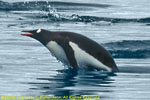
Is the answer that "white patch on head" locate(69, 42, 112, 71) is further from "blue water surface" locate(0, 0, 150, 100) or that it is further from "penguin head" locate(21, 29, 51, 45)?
"penguin head" locate(21, 29, 51, 45)

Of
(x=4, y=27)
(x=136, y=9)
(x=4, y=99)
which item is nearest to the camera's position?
(x=4, y=99)

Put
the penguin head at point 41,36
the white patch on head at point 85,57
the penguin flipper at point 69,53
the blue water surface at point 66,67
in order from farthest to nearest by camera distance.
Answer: the penguin head at point 41,36 < the white patch on head at point 85,57 < the penguin flipper at point 69,53 < the blue water surface at point 66,67

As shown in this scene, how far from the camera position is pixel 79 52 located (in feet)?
50.8

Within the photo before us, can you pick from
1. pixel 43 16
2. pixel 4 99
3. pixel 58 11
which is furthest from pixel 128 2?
pixel 4 99

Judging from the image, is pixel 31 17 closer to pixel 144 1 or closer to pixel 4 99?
pixel 144 1

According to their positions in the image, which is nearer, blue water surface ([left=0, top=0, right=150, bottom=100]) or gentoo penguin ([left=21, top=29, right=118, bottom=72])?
blue water surface ([left=0, top=0, right=150, bottom=100])

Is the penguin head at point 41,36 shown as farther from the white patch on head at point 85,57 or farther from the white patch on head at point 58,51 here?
the white patch on head at point 85,57

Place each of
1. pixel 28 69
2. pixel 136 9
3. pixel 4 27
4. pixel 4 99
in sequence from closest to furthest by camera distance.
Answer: pixel 4 99
pixel 28 69
pixel 4 27
pixel 136 9

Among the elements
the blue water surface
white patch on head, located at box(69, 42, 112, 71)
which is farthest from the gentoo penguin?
the blue water surface

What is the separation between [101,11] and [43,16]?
13.1ft

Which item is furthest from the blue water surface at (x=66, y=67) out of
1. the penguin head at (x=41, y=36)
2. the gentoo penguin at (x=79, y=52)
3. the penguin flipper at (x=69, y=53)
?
the penguin head at (x=41, y=36)

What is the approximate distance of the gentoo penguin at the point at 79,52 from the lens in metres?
15.4

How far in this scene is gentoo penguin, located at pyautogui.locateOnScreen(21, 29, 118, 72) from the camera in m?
15.4

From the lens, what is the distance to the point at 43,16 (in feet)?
91.1
